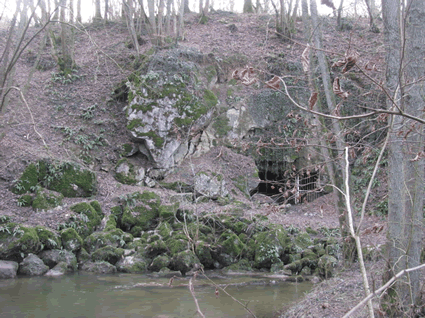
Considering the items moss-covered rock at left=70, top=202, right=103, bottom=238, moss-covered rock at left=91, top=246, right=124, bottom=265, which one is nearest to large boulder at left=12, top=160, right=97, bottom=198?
moss-covered rock at left=70, top=202, right=103, bottom=238

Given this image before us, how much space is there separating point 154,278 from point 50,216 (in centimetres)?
393

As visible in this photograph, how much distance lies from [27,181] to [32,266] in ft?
11.5

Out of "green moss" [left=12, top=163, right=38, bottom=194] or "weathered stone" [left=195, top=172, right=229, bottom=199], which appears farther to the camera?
"weathered stone" [left=195, top=172, right=229, bottom=199]

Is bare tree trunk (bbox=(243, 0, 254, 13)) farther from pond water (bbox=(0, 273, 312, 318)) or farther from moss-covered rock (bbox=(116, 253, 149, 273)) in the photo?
pond water (bbox=(0, 273, 312, 318))

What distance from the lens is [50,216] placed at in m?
10.3

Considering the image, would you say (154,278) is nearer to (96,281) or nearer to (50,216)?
(96,281)

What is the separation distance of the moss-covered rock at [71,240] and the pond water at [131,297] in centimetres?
98

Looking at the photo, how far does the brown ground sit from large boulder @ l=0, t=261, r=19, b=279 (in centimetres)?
170

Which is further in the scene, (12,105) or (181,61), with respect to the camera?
(181,61)

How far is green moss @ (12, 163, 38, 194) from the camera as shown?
10.7 meters

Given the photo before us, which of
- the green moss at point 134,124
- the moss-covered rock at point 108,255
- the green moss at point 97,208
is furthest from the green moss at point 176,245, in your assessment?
the green moss at point 134,124

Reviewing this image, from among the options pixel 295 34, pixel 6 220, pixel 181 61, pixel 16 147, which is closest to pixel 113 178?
pixel 16 147

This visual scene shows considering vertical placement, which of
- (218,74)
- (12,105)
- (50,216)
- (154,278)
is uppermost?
(218,74)

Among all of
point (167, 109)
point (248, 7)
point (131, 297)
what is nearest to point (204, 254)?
point (131, 297)
